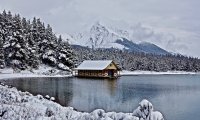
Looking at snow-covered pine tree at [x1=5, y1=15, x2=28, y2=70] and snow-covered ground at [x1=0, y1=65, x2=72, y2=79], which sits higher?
snow-covered pine tree at [x1=5, y1=15, x2=28, y2=70]

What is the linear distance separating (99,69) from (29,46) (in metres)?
19.0

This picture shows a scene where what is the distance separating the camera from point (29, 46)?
3108 inches

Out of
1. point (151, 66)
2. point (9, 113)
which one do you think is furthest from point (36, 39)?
point (9, 113)

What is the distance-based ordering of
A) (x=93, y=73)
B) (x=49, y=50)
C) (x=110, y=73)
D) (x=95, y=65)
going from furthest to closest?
(x=49, y=50)
(x=95, y=65)
(x=110, y=73)
(x=93, y=73)

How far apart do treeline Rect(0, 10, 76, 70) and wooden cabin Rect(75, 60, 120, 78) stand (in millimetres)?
4254

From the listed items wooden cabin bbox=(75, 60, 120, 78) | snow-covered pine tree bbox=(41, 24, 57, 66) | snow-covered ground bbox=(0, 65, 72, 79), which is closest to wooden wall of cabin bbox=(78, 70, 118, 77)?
wooden cabin bbox=(75, 60, 120, 78)

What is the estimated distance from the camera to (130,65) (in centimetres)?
12912

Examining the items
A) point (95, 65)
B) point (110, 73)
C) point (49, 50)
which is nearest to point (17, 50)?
point (49, 50)

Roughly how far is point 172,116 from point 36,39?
65.9m

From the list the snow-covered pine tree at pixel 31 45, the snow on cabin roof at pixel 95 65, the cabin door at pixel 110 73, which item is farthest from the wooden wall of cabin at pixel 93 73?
the snow-covered pine tree at pixel 31 45

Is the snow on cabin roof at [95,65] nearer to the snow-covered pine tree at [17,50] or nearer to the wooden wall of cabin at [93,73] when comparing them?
the wooden wall of cabin at [93,73]

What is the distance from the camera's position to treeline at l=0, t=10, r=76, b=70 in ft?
240

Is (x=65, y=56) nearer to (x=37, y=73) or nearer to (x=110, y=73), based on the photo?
(x=37, y=73)

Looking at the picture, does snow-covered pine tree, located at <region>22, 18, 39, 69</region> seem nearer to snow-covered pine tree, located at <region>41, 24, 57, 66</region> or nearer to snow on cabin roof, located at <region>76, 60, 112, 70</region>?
snow-covered pine tree, located at <region>41, 24, 57, 66</region>
